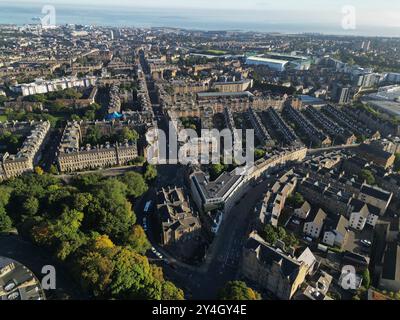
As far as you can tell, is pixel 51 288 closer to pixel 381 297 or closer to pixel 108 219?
pixel 108 219

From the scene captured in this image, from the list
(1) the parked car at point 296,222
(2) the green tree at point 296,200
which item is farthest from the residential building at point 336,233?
(2) the green tree at point 296,200

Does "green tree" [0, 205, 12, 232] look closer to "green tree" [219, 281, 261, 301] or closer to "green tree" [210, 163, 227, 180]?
"green tree" [219, 281, 261, 301]

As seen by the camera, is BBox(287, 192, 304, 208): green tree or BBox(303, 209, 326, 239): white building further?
A: BBox(287, 192, 304, 208): green tree

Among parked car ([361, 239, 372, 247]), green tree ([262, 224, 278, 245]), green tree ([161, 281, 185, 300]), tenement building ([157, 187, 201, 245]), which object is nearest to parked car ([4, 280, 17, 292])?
green tree ([161, 281, 185, 300])

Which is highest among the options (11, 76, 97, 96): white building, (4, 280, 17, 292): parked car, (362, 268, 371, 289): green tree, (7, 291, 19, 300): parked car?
(11, 76, 97, 96): white building

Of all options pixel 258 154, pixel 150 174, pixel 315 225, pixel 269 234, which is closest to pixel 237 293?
pixel 269 234

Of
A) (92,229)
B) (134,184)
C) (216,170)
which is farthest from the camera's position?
(216,170)

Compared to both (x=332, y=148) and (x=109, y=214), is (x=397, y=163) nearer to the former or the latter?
(x=332, y=148)

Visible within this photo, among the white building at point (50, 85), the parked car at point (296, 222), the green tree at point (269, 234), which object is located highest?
the white building at point (50, 85)

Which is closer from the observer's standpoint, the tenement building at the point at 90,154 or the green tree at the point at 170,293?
the green tree at the point at 170,293

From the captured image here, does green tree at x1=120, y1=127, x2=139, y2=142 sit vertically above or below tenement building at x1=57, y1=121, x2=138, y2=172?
above

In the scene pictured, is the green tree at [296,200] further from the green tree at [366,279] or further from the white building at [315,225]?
the green tree at [366,279]
